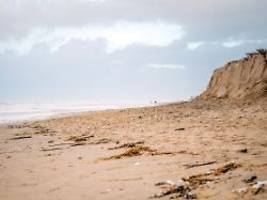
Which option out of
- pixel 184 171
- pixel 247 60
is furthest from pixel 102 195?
pixel 247 60

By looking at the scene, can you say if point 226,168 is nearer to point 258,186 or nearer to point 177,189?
point 177,189

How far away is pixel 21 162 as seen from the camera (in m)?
9.81

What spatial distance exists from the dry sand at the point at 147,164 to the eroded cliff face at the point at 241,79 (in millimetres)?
7693

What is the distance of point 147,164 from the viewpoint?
25.7 feet

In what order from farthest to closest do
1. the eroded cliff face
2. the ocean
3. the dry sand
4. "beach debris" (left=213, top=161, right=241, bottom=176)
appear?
the ocean < the eroded cliff face < "beach debris" (left=213, top=161, right=241, bottom=176) < the dry sand

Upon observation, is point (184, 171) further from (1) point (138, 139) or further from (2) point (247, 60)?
(2) point (247, 60)

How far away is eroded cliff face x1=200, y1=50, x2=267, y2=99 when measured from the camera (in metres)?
20.8

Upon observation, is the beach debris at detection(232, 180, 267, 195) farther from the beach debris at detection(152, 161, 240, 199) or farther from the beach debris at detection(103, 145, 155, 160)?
the beach debris at detection(103, 145, 155, 160)

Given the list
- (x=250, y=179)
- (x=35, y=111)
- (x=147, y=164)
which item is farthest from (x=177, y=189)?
(x=35, y=111)

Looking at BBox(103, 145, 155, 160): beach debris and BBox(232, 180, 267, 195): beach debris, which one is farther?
BBox(103, 145, 155, 160): beach debris

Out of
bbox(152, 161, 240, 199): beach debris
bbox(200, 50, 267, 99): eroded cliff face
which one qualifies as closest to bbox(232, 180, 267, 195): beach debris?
bbox(152, 161, 240, 199): beach debris

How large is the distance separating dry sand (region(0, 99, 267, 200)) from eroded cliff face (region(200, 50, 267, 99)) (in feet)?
25.2

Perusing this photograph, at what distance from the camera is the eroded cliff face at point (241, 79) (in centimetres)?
2079

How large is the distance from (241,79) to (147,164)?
16.3 metres
